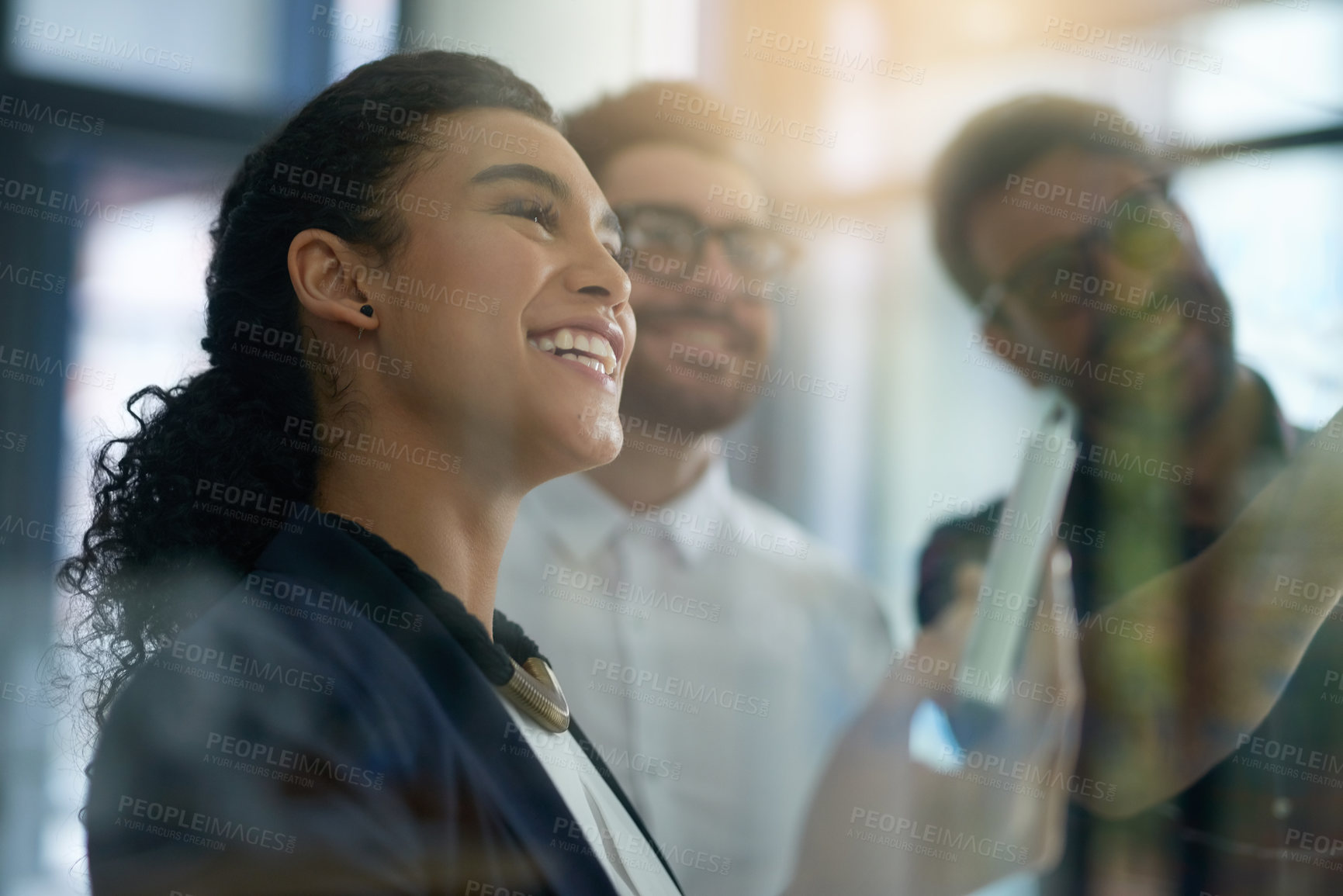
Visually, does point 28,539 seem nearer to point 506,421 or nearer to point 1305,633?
point 506,421

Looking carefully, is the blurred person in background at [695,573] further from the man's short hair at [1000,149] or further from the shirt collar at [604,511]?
the man's short hair at [1000,149]

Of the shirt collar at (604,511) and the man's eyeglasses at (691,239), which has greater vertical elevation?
the man's eyeglasses at (691,239)

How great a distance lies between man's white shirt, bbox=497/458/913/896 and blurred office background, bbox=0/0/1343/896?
7 centimetres

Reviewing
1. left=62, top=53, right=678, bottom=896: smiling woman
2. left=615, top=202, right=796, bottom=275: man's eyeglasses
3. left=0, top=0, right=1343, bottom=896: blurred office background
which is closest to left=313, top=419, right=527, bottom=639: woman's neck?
left=62, top=53, right=678, bottom=896: smiling woman

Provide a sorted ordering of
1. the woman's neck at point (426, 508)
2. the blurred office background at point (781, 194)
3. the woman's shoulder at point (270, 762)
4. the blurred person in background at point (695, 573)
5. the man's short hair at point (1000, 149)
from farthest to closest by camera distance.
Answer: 1. the man's short hair at point (1000, 149)
2. the blurred person in background at point (695, 573)
3. the blurred office background at point (781, 194)
4. the woman's neck at point (426, 508)
5. the woman's shoulder at point (270, 762)

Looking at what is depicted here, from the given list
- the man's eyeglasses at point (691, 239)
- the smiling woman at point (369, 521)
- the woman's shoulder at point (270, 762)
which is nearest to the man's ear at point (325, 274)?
the smiling woman at point (369, 521)

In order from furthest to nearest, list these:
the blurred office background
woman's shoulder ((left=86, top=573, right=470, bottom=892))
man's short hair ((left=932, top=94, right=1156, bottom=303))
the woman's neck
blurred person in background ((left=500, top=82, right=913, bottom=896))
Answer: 1. man's short hair ((left=932, top=94, right=1156, bottom=303))
2. blurred person in background ((left=500, top=82, right=913, bottom=896))
3. the blurred office background
4. the woman's neck
5. woman's shoulder ((left=86, top=573, right=470, bottom=892))

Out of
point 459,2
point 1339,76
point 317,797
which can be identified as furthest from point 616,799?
point 1339,76

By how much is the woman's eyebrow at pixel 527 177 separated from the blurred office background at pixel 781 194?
261 mm

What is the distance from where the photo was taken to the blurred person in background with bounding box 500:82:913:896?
38.1 inches

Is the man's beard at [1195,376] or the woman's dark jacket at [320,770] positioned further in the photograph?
the man's beard at [1195,376]

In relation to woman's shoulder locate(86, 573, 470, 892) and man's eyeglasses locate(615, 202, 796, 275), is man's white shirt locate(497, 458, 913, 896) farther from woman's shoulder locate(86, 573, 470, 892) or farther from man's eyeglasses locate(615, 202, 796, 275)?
woman's shoulder locate(86, 573, 470, 892)

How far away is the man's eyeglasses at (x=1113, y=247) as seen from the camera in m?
1.02

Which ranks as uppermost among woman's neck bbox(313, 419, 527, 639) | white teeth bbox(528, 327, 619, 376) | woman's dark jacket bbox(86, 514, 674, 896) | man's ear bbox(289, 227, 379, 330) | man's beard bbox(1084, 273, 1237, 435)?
man's beard bbox(1084, 273, 1237, 435)
